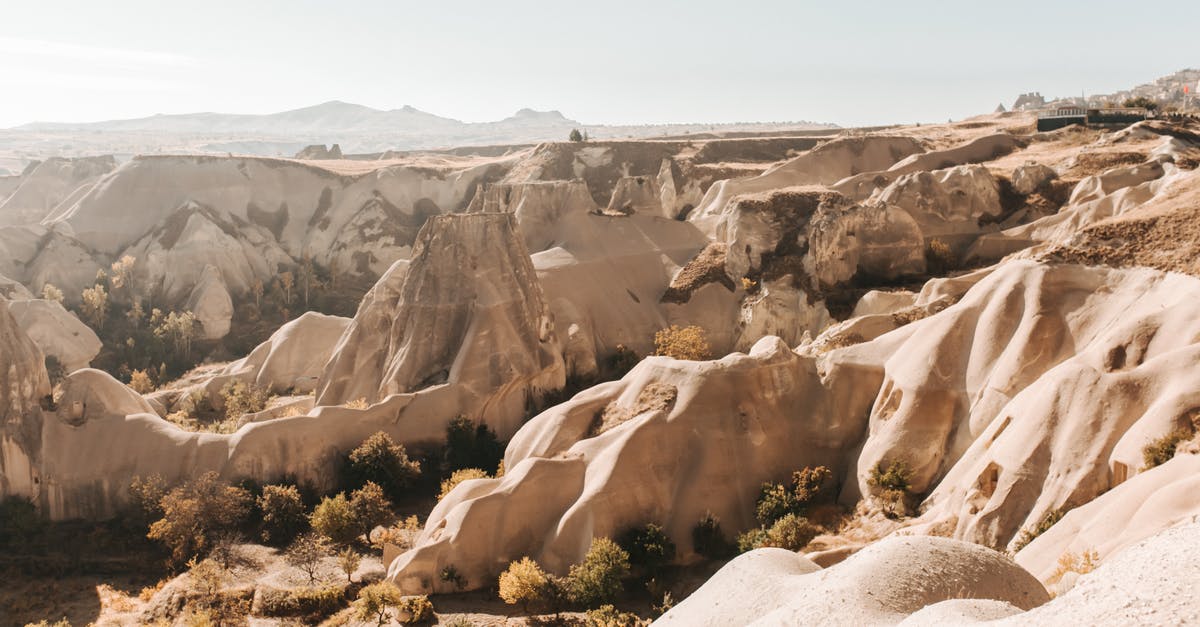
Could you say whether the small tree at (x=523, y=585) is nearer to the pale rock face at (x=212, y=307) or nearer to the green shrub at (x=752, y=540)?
the green shrub at (x=752, y=540)

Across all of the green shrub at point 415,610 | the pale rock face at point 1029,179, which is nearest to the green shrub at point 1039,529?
the green shrub at point 415,610

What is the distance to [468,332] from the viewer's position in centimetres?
3781

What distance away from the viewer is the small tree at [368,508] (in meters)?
29.8

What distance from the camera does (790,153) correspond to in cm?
8494

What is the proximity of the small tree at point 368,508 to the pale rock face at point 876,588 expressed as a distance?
16.9 m

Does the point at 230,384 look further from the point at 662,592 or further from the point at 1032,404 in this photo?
the point at 1032,404

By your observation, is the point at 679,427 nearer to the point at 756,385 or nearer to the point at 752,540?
the point at 756,385

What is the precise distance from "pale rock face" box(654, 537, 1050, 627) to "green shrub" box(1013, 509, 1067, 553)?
453 cm

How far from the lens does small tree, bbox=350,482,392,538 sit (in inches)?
1174

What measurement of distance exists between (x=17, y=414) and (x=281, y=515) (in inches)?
426

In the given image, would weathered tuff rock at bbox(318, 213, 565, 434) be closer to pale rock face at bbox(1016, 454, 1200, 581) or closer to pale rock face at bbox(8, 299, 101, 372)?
pale rock face at bbox(8, 299, 101, 372)

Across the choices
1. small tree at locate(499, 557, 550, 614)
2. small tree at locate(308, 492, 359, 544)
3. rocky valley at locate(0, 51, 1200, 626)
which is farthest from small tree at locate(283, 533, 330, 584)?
small tree at locate(499, 557, 550, 614)

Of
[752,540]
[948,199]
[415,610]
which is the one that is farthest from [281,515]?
[948,199]

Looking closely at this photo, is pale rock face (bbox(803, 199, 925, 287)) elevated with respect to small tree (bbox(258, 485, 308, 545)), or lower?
elevated
